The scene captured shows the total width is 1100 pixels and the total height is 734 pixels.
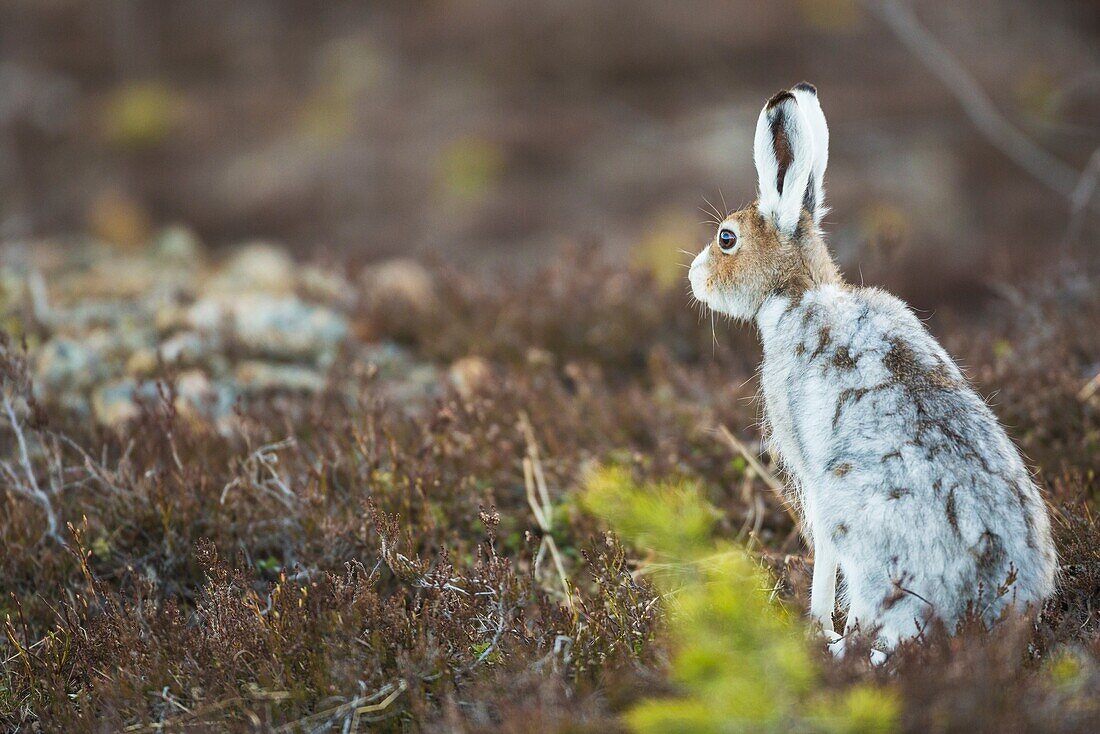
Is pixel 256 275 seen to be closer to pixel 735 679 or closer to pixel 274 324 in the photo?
pixel 274 324

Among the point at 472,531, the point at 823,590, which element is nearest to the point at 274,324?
the point at 472,531

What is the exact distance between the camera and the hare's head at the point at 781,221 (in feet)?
11.4

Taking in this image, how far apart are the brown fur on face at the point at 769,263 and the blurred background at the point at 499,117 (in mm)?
6106

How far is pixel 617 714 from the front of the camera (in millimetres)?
2641

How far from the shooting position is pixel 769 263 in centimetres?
363

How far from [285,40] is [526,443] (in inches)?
407

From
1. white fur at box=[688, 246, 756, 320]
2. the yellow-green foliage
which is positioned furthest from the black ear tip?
the yellow-green foliage

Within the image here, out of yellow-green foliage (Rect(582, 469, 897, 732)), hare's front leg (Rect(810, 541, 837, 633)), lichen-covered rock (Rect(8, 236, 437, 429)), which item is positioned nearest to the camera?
yellow-green foliage (Rect(582, 469, 897, 732))

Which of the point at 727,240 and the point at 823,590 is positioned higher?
the point at 727,240

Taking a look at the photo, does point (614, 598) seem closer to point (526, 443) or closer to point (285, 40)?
point (526, 443)

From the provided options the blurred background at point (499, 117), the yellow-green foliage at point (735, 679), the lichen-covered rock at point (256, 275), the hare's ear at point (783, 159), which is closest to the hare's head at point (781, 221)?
the hare's ear at point (783, 159)

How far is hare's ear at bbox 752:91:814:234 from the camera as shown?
347 centimetres

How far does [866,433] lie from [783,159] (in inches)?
43.2

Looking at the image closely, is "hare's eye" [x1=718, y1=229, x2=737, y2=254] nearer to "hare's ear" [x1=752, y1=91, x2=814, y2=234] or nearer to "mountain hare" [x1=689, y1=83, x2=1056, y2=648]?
"mountain hare" [x1=689, y1=83, x2=1056, y2=648]
